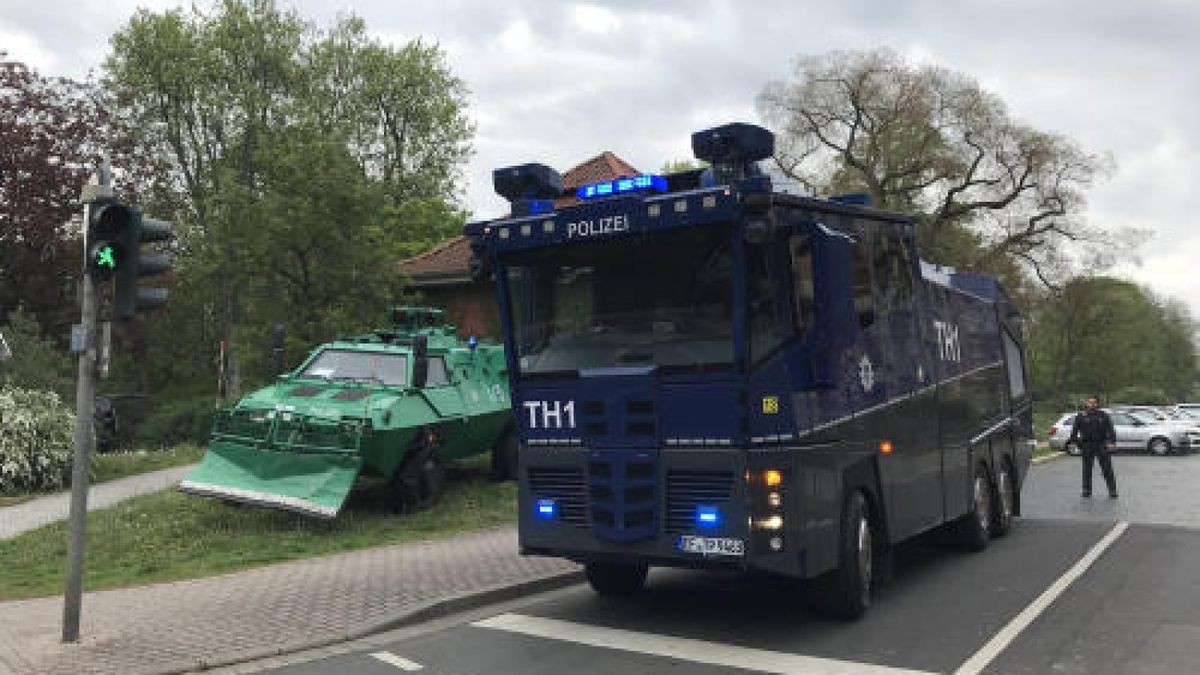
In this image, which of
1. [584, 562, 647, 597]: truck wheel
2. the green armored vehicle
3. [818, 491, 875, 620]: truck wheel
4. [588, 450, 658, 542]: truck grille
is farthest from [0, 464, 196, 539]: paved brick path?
[818, 491, 875, 620]: truck wheel

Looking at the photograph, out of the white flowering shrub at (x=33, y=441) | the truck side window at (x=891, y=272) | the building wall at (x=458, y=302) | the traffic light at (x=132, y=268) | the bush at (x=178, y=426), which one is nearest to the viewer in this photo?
the traffic light at (x=132, y=268)

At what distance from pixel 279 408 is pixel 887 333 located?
751 cm

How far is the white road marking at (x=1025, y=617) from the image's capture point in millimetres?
6949

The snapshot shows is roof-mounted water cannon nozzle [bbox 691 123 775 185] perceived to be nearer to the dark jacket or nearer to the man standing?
the man standing

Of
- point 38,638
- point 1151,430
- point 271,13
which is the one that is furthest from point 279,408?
point 271,13

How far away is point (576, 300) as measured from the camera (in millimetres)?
8258

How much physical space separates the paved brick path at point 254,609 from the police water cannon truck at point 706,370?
1.58 m

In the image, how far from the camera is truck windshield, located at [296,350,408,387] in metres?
14.3

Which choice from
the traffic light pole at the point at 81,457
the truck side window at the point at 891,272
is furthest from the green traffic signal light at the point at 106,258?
the truck side window at the point at 891,272

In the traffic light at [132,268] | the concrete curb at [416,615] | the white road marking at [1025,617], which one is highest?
the traffic light at [132,268]

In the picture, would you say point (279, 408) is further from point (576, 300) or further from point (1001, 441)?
point (1001, 441)

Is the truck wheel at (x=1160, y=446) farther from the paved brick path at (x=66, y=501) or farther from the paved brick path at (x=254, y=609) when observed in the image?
the paved brick path at (x=254, y=609)

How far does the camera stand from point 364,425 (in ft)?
41.6

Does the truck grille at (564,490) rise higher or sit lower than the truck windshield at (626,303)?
lower
